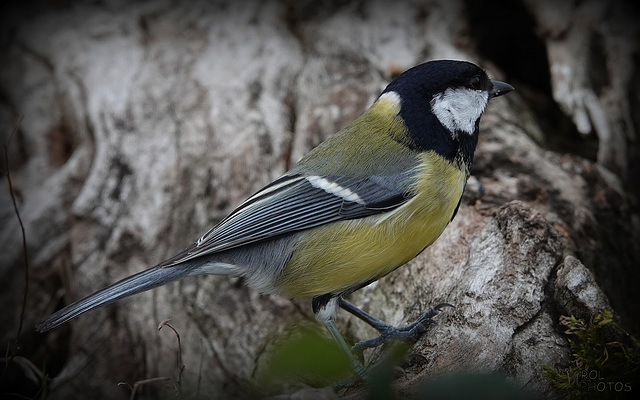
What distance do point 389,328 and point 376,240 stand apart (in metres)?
0.42

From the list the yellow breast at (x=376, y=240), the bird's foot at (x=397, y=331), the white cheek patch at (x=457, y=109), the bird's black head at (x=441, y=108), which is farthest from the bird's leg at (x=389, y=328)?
the white cheek patch at (x=457, y=109)

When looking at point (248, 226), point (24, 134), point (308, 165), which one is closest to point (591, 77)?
point (308, 165)

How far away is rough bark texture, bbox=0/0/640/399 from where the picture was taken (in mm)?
2459

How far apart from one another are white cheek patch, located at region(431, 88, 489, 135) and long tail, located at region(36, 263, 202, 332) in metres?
1.34

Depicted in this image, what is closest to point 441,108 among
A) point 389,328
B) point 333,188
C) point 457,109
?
point 457,109

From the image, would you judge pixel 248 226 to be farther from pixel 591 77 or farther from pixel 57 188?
pixel 591 77

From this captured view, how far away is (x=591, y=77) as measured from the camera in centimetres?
384

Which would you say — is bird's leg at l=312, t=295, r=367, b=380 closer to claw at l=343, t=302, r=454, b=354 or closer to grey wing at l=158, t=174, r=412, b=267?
claw at l=343, t=302, r=454, b=354

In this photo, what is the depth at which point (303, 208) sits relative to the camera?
2512 mm

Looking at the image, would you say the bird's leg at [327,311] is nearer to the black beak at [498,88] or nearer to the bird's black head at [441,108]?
the bird's black head at [441,108]

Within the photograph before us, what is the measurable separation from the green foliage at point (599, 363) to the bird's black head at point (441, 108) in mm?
897

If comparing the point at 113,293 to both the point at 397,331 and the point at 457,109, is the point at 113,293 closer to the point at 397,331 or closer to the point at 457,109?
the point at 397,331

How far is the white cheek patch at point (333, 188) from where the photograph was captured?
8.14 feet

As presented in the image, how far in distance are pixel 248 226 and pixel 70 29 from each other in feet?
8.90
